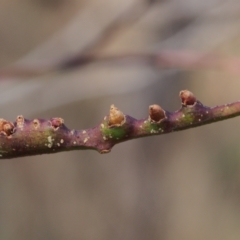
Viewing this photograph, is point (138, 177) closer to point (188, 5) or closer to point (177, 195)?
point (177, 195)

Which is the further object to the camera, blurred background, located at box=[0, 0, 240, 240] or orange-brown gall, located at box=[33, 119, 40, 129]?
blurred background, located at box=[0, 0, 240, 240]

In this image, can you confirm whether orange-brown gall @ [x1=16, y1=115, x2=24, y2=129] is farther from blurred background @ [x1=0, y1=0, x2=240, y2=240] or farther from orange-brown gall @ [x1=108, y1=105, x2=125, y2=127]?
blurred background @ [x1=0, y1=0, x2=240, y2=240]

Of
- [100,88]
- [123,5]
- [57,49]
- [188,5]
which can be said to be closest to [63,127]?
[188,5]

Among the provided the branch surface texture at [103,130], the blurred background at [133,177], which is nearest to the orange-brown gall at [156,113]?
the branch surface texture at [103,130]

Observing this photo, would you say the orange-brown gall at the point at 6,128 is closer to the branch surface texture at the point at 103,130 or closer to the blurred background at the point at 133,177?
the branch surface texture at the point at 103,130

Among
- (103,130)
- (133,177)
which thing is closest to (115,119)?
(103,130)

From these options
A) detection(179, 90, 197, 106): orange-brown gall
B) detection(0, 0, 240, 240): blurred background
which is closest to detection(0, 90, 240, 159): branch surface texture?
detection(179, 90, 197, 106): orange-brown gall

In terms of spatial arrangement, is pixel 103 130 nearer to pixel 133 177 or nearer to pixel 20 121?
pixel 20 121
